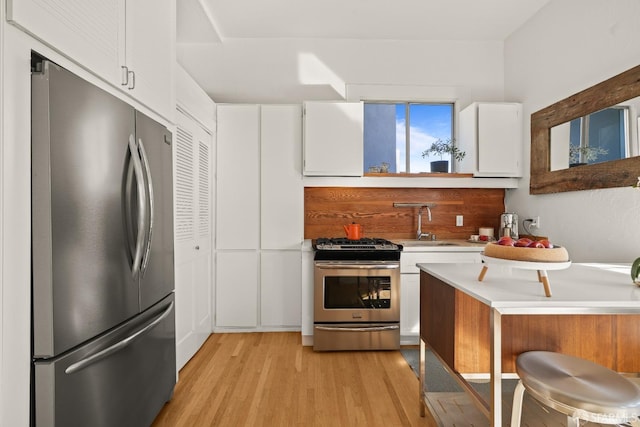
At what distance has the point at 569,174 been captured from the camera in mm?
2816

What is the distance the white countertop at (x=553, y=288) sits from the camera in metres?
1.25

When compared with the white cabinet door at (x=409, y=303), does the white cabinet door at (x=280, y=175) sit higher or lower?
higher

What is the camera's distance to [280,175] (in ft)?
11.7

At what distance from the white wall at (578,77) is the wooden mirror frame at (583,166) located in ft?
0.22

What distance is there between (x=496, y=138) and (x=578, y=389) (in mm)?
2824

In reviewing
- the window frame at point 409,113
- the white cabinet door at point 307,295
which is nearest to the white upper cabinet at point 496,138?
the window frame at point 409,113

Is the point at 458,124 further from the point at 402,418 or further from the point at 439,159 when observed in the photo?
the point at 402,418

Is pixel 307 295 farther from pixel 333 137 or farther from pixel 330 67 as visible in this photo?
pixel 330 67

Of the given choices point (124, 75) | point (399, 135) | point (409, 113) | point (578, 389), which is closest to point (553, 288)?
point (578, 389)

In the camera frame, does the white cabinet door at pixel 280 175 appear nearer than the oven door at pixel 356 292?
No

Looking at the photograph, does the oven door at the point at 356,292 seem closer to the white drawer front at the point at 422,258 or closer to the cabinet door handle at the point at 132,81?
the white drawer front at the point at 422,258

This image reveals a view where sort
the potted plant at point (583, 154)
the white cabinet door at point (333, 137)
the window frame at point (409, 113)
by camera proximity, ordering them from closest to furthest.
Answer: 1. the potted plant at point (583, 154)
2. the white cabinet door at point (333, 137)
3. the window frame at point (409, 113)

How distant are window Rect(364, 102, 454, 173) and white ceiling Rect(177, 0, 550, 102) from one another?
743 mm

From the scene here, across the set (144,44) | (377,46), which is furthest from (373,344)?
(377,46)
